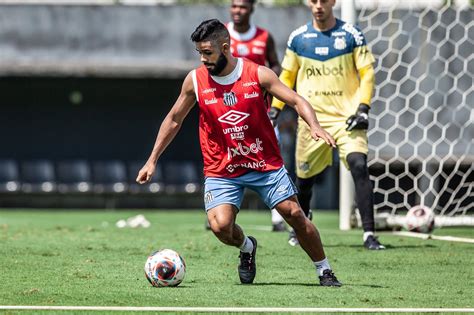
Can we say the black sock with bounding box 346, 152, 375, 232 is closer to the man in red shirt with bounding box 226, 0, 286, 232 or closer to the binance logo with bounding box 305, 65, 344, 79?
the binance logo with bounding box 305, 65, 344, 79

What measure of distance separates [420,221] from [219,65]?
561 centimetres

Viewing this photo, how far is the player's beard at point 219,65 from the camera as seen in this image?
800 cm

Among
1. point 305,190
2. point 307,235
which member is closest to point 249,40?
point 305,190

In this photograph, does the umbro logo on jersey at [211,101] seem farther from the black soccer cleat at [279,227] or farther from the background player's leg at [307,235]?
the black soccer cleat at [279,227]

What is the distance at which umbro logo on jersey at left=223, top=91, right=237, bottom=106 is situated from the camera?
805cm

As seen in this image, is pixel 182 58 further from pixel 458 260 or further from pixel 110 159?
pixel 458 260

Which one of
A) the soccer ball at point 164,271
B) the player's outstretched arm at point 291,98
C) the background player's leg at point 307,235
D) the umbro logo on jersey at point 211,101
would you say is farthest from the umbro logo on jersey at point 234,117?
the soccer ball at point 164,271

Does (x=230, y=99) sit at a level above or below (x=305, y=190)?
above

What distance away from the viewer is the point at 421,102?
2020 cm

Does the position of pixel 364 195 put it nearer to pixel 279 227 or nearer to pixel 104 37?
pixel 279 227

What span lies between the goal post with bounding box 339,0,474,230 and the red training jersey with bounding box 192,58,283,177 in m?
10.3

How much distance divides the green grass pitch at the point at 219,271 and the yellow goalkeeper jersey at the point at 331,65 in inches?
55.6

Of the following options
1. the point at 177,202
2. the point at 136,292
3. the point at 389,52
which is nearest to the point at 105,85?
the point at 177,202

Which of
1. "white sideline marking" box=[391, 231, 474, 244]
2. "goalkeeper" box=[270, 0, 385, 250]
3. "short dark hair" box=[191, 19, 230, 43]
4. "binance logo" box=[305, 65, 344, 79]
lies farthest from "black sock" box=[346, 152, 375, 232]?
"short dark hair" box=[191, 19, 230, 43]
